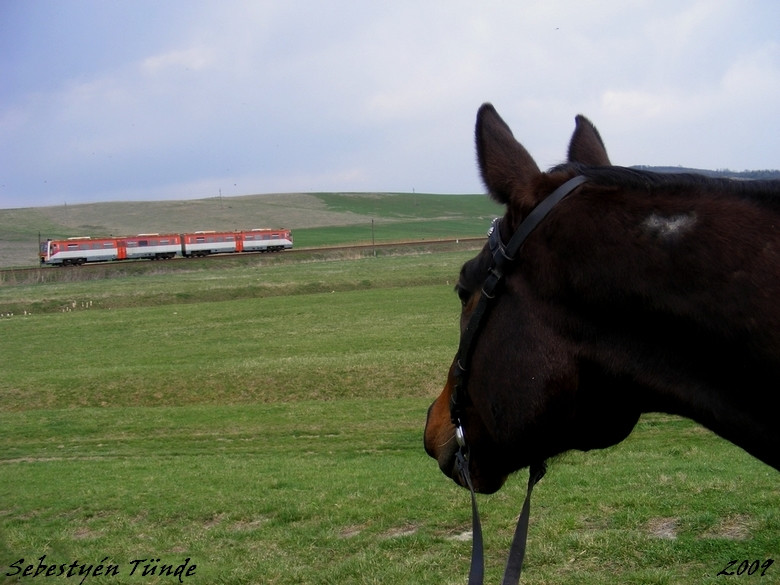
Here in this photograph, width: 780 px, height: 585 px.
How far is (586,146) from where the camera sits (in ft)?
9.41

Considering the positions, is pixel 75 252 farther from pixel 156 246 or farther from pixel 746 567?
pixel 746 567

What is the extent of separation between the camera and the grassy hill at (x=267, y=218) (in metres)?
106

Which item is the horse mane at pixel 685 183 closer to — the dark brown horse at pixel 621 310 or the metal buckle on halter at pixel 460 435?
the dark brown horse at pixel 621 310

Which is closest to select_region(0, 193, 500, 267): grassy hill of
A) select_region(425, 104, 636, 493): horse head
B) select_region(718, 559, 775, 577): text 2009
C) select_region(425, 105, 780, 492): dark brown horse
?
select_region(718, 559, 775, 577): text 2009

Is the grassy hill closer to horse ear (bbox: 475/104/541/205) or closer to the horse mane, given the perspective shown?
horse ear (bbox: 475/104/541/205)

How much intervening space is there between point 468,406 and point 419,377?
687 inches

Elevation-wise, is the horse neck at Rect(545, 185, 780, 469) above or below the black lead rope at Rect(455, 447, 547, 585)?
above

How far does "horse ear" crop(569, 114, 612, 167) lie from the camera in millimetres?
2814

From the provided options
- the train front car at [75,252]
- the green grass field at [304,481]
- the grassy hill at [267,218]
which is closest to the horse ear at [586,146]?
the green grass field at [304,481]

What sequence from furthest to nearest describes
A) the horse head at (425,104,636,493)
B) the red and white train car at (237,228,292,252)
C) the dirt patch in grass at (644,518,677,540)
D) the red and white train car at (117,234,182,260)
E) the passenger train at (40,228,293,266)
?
the red and white train car at (237,228,292,252) < the red and white train car at (117,234,182,260) < the passenger train at (40,228,293,266) < the dirt patch in grass at (644,518,677,540) < the horse head at (425,104,636,493)

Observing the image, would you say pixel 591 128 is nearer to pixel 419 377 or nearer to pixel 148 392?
pixel 419 377

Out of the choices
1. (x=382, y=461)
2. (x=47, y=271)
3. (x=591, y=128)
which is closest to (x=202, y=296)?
(x=47, y=271)

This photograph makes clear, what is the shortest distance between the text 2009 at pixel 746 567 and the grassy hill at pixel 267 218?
86.4 metres

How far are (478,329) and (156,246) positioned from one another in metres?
75.3
